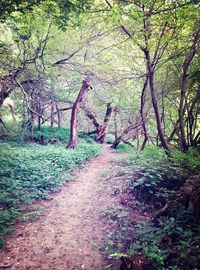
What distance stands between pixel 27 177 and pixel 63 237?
3.21 meters

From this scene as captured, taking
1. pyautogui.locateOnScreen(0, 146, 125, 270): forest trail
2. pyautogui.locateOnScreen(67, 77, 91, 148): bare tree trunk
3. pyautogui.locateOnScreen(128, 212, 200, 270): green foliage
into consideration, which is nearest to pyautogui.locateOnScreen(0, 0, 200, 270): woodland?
pyautogui.locateOnScreen(128, 212, 200, 270): green foliage

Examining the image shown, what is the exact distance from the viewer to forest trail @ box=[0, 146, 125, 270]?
3916 mm

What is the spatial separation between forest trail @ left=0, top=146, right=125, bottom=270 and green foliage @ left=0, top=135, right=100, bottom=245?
0.44 metres

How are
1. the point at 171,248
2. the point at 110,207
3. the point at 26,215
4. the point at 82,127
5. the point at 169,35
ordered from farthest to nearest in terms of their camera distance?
the point at 82,127 < the point at 169,35 < the point at 110,207 < the point at 26,215 < the point at 171,248

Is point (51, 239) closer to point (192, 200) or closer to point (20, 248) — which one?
point (20, 248)

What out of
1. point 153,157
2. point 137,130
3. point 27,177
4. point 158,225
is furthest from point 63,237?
point 137,130

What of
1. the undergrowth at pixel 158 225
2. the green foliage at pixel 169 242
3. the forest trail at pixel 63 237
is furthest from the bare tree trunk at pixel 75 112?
the green foliage at pixel 169 242

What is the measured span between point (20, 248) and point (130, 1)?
228 inches

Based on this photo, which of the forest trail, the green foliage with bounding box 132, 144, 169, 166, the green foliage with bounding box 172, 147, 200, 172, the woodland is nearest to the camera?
the forest trail

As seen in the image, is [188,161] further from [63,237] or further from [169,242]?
[63,237]

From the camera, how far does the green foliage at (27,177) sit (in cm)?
567

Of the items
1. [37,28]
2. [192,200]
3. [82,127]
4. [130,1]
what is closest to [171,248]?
[192,200]

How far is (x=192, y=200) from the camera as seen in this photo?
14.8 feet

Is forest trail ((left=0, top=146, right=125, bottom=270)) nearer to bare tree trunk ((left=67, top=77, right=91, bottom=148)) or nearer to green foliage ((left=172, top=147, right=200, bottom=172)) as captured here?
green foliage ((left=172, top=147, right=200, bottom=172))
